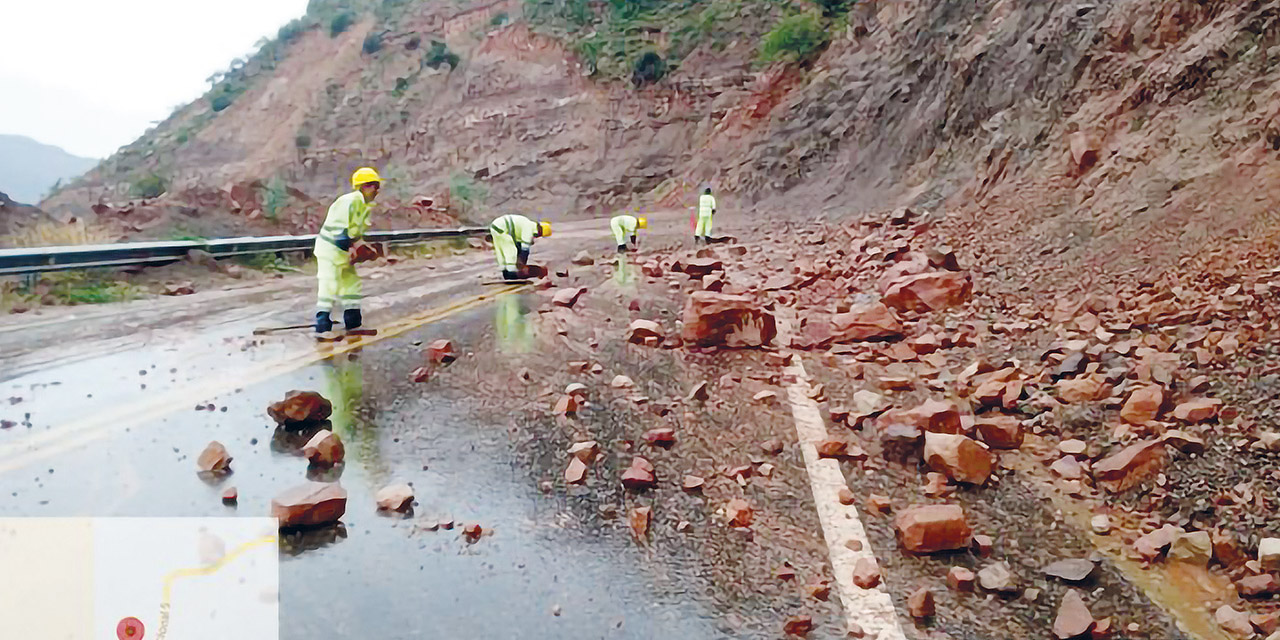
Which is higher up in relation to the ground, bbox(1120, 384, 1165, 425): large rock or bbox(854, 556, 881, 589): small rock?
bbox(1120, 384, 1165, 425): large rock

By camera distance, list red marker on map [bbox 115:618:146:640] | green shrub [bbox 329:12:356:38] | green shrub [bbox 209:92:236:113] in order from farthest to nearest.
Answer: green shrub [bbox 329:12:356:38]
green shrub [bbox 209:92:236:113]
red marker on map [bbox 115:618:146:640]

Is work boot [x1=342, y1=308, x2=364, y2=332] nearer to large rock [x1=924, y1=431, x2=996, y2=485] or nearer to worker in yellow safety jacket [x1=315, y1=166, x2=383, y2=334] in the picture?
worker in yellow safety jacket [x1=315, y1=166, x2=383, y2=334]

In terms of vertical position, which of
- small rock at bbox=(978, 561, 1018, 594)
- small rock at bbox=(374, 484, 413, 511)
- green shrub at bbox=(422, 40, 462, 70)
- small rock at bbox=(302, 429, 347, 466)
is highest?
green shrub at bbox=(422, 40, 462, 70)

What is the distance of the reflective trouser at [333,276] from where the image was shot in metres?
7.63

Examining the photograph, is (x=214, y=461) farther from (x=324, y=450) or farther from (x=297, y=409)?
(x=297, y=409)

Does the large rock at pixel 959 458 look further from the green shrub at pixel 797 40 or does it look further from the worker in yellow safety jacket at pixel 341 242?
the green shrub at pixel 797 40

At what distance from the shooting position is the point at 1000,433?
480cm

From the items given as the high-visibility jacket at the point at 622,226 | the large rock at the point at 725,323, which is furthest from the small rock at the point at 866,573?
the high-visibility jacket at the point at 622,226

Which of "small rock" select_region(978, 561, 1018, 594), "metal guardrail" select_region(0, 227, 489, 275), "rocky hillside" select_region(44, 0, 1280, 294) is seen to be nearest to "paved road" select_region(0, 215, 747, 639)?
"small rock" select_region(978, 561, 1018, 594)

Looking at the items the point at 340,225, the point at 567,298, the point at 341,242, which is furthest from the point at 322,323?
the point at 567,298

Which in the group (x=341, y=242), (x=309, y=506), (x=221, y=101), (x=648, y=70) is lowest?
(x=309, y=506)

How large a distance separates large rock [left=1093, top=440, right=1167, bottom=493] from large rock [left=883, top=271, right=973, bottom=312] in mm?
4391

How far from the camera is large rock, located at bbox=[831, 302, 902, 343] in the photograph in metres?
7.73

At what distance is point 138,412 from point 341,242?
296 cm
